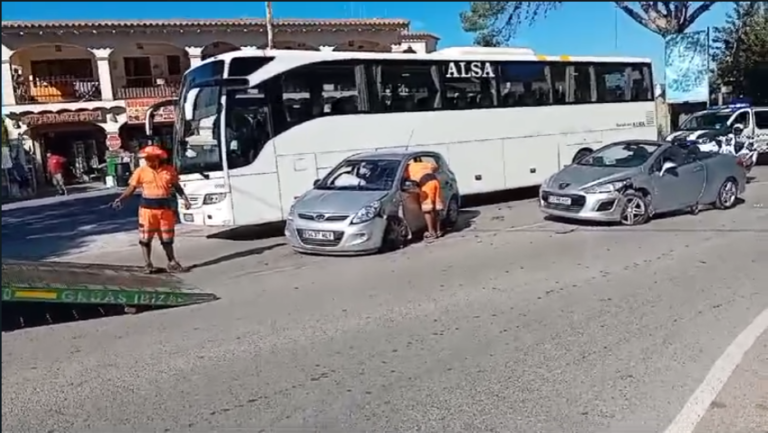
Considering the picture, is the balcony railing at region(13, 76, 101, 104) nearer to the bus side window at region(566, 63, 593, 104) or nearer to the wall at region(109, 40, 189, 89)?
the wall at region(109, 40, 189, 89)

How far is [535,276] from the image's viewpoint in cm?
797

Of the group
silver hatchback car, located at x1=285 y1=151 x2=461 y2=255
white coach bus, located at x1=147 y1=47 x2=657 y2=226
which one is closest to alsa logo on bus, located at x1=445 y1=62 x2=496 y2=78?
white coach bus, located at x1=147 y1=47 x2=657 y2=226

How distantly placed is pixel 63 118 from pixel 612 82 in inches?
907

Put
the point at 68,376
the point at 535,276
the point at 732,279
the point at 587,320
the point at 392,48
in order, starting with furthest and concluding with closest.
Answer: the point at 392,48
the point at 535,276
the point at 732,279
the point at 587,320
the point at 68,376

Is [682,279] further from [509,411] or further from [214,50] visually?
[214,50]

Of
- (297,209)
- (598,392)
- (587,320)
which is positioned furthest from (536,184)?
(598,392)

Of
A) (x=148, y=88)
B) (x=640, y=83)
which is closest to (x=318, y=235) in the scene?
(x=640, y=83)

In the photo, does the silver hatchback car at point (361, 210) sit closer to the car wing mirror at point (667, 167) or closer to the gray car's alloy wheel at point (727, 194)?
the car wing mirror at point (667, 167)

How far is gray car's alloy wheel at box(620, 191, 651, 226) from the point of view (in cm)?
1120

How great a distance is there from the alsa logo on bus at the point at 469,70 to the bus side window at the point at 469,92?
1.7 inches

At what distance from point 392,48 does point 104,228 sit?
23.0m

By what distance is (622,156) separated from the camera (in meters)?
12.1

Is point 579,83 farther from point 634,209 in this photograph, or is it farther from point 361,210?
point 361,210

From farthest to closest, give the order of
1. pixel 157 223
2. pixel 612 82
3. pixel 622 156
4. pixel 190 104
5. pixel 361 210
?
pixel 612 82 < pixel 622 156 < pixel 190 104 < pixel 361 210 < pixel 157 223
